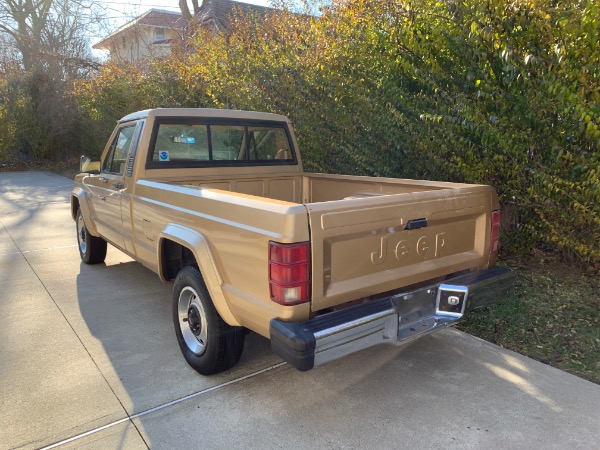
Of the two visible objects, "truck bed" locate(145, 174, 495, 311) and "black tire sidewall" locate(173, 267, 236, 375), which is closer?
"truck bed" locate(145, 174, 495, 311)

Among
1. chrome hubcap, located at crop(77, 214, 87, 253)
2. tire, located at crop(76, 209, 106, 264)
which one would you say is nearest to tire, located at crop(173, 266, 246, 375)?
tire, located at crop(76, 209, 106, 264)

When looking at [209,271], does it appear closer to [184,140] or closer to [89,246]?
[184,140]

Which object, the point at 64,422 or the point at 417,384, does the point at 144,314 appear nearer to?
the point at 64,422

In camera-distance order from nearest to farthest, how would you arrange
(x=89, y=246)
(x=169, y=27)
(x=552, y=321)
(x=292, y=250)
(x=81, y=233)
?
(x=292, y=250) → (x=552, y=321) → (x=89, y=246) → (x=81, y=233) → (x=169, y=27)

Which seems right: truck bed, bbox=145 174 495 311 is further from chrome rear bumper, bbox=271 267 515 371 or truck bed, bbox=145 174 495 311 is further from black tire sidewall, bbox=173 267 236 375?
black tire sidewall, bbox=173 267 236 375

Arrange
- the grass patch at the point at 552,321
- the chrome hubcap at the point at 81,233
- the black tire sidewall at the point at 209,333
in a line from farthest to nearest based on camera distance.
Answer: the chrome hubcap at the point at 81,233, the grass patch at the point at 552,321, the black tire sidewall at the point at 209,333

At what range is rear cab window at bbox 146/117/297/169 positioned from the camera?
428cm

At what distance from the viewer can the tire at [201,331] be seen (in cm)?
313

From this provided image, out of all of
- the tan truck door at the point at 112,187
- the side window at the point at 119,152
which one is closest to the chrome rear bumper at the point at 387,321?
the tan truck door at the point at 112,187

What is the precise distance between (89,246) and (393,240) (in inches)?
178

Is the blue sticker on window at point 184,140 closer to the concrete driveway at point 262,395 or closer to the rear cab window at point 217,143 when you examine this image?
the rear cab window at point 217,143

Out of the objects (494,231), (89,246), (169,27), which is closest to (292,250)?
(494,231)

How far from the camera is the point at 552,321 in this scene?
396cm

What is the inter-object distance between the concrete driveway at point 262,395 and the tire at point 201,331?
14cm
